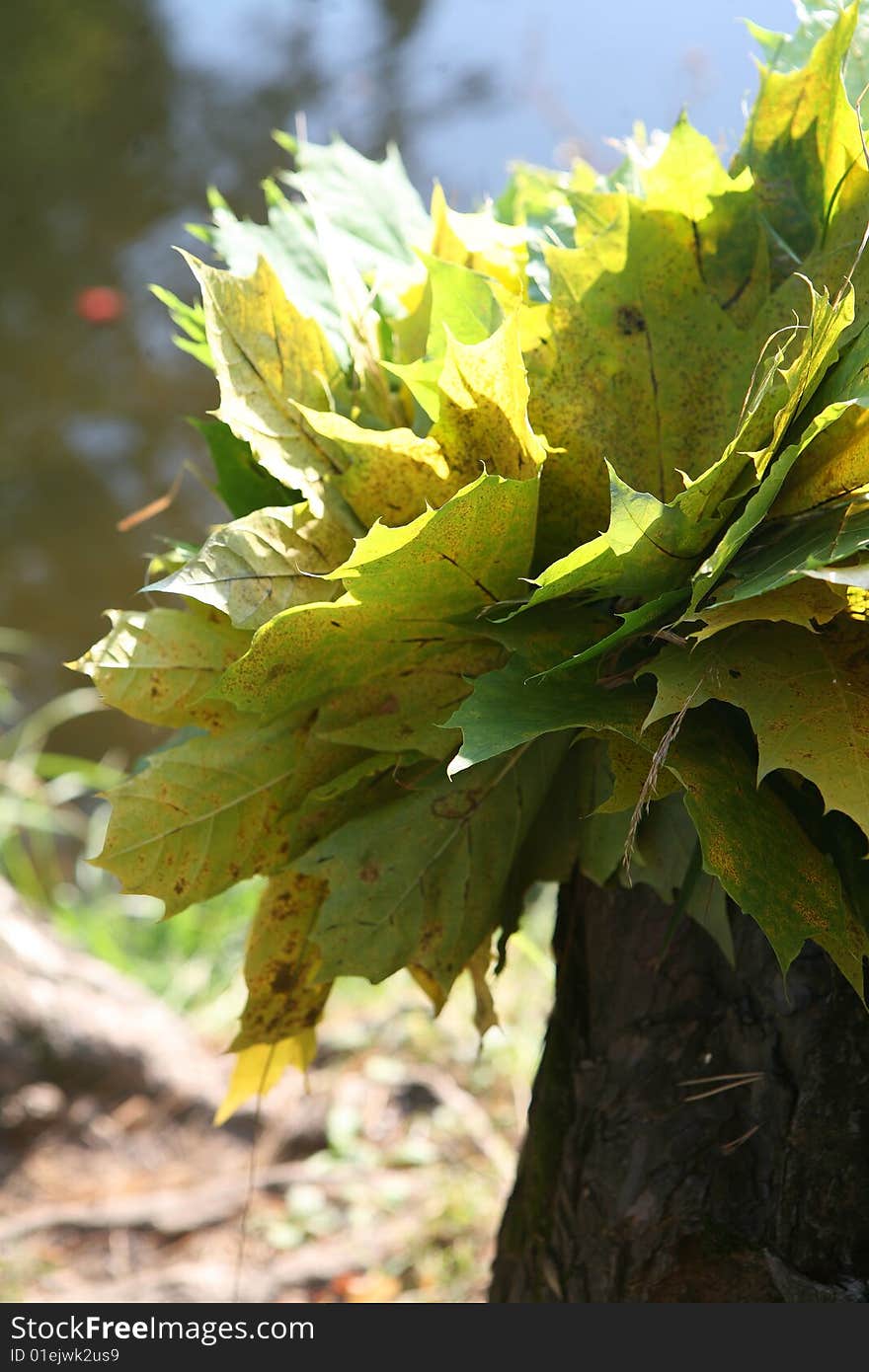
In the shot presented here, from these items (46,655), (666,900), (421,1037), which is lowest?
(421,1037)

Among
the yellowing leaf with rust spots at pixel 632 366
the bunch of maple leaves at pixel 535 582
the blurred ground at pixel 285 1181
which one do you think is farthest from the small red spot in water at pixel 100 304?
the yellowing leaf with rust spots at pixel 632 366

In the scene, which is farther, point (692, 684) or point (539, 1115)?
point (539, 1115)

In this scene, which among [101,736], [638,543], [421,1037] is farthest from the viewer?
[101,736]

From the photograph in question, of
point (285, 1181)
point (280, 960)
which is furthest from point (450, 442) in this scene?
point (285, 1181)

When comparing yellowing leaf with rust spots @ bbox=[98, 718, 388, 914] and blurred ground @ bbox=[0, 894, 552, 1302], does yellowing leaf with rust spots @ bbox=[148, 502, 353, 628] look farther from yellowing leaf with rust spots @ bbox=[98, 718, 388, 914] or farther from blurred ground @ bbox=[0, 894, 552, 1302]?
blurred ground @ bbox=[0, 894, 552, 1302]

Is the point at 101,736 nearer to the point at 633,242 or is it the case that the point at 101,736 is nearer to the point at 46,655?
the point at 46,655

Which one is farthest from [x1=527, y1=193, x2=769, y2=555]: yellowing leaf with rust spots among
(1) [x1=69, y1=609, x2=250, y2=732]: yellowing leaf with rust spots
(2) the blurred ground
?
(2) the blurred ground

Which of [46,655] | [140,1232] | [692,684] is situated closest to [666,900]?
[692,684]

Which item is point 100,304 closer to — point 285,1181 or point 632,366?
point 285,1181
